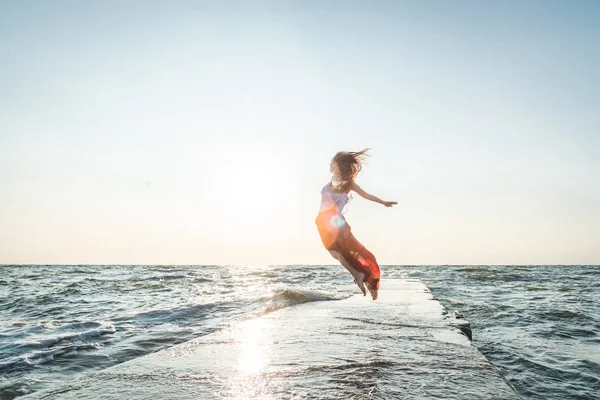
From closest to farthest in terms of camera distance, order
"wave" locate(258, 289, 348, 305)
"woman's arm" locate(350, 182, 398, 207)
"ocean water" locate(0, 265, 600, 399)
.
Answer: "ocean water" locate(0, 265, 600, 399) < "woman's arm" locate(350, 182, 398, 207) < "wave" locate(258, 289, 348, 305)

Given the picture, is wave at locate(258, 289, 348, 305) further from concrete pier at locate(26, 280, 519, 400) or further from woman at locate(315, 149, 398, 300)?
concrete pier at locate(26, 280, 519, 400)

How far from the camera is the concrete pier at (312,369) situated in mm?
2547

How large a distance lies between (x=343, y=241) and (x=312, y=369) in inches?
129

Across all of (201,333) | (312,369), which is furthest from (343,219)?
(312,369)

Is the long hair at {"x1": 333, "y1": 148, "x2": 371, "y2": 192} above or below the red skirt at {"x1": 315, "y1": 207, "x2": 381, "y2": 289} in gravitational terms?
above

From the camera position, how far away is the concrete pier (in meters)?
2.55

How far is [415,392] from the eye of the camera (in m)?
2.46

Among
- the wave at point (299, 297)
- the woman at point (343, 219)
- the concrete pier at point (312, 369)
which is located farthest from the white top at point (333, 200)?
the wave at point (299, 297)

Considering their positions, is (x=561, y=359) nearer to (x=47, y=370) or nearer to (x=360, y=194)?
(x=360, y=194)

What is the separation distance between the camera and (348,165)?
20.6 ft

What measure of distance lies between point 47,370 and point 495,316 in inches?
342

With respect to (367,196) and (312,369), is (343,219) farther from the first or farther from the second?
(312,369)

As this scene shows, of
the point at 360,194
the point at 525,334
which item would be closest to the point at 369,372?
the point at 360,194

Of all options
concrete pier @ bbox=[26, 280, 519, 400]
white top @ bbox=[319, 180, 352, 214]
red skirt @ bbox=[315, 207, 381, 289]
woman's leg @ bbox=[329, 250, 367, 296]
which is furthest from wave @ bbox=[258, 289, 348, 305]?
concrete pier @ bbox=[26, 280, 519, 400]
